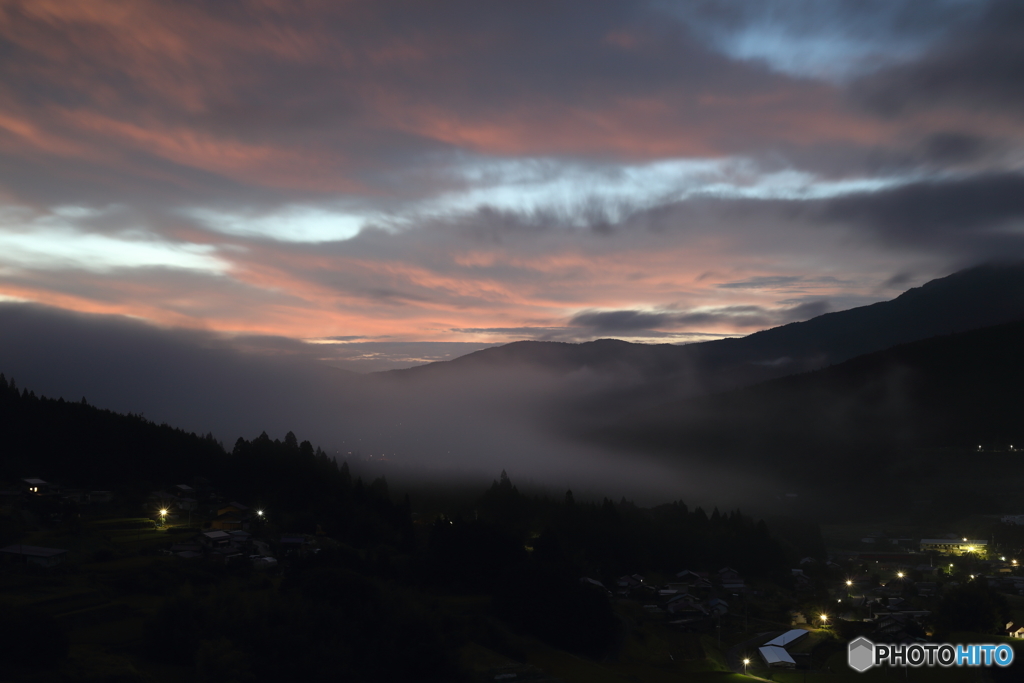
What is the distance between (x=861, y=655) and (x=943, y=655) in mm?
4920

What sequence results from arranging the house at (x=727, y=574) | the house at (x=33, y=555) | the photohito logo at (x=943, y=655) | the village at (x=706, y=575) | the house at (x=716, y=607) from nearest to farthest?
the photohito logo at (x=943, y=655)
the house at (x=33, y=555)
the village at (x=706, y=575)
the house at (x=716, y=607)
the house at (x=727, y=574)

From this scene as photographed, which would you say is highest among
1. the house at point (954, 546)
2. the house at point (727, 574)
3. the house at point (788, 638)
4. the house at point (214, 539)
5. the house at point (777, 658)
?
the house at point (214, 539)

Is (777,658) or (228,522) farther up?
(228,522)

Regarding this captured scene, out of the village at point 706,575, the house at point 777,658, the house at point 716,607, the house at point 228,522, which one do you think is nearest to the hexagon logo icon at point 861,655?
the village at point 706,575

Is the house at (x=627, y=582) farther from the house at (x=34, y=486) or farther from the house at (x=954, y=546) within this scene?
the house at (x=34, y=486)

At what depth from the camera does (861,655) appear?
35625 mm

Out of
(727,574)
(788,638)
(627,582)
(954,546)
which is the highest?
(788,638)

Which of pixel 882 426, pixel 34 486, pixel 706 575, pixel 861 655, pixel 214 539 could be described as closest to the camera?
pixel 861 655

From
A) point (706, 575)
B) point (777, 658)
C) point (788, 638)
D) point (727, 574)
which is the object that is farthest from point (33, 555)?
point (727, 574)

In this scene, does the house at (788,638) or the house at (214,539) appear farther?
the house at (214,539)

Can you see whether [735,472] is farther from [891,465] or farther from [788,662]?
[788,662]

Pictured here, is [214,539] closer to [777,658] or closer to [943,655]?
[777,658]

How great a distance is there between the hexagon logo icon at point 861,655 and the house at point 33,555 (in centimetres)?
3992

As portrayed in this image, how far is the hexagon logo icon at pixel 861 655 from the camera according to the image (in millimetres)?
33938
